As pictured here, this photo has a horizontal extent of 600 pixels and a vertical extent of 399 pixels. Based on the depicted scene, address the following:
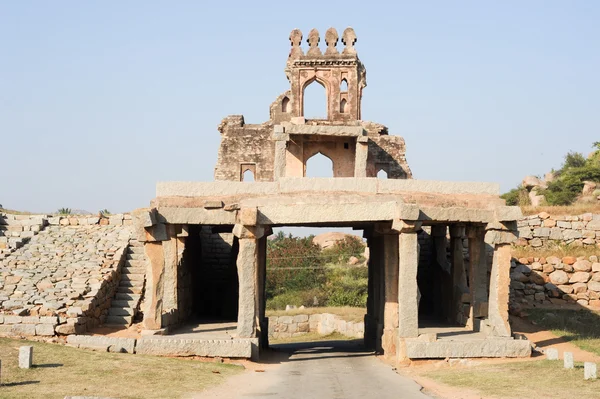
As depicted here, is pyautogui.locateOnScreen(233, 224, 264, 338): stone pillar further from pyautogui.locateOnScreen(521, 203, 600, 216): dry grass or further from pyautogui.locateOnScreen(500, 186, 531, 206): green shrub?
pyautogui.locateOnScreen(500, 186, 531, 206): green shrub

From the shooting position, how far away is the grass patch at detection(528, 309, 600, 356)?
18906 mm

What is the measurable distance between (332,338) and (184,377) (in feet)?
46.1

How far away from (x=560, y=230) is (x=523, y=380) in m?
14.2

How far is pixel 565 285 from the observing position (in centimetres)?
2439

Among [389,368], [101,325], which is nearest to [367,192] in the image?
[389,368]

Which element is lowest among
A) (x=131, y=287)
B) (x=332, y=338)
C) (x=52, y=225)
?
(x=332, y=338)

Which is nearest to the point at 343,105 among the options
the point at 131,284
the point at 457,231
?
the point at 457,231

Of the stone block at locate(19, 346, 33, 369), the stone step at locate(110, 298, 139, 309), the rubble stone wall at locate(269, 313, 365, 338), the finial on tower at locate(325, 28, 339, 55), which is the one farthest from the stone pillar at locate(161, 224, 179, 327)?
the finial on tower at locate(325, 28, 339, 55)

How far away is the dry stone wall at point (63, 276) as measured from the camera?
60.8ft

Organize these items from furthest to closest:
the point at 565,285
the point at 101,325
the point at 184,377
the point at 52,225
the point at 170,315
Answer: the point at 52,225 → the point at 565,285 → the point at 101,325 → the point at 170,315 → the point at 184,377

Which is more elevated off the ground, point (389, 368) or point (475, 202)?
point (475, 202)

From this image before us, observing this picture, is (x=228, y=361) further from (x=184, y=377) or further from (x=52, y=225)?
(x=52, y=225)

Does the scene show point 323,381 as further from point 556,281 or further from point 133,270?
point 556,281

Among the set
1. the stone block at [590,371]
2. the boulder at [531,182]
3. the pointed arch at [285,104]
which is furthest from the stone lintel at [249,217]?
the boulder at [531,182]
